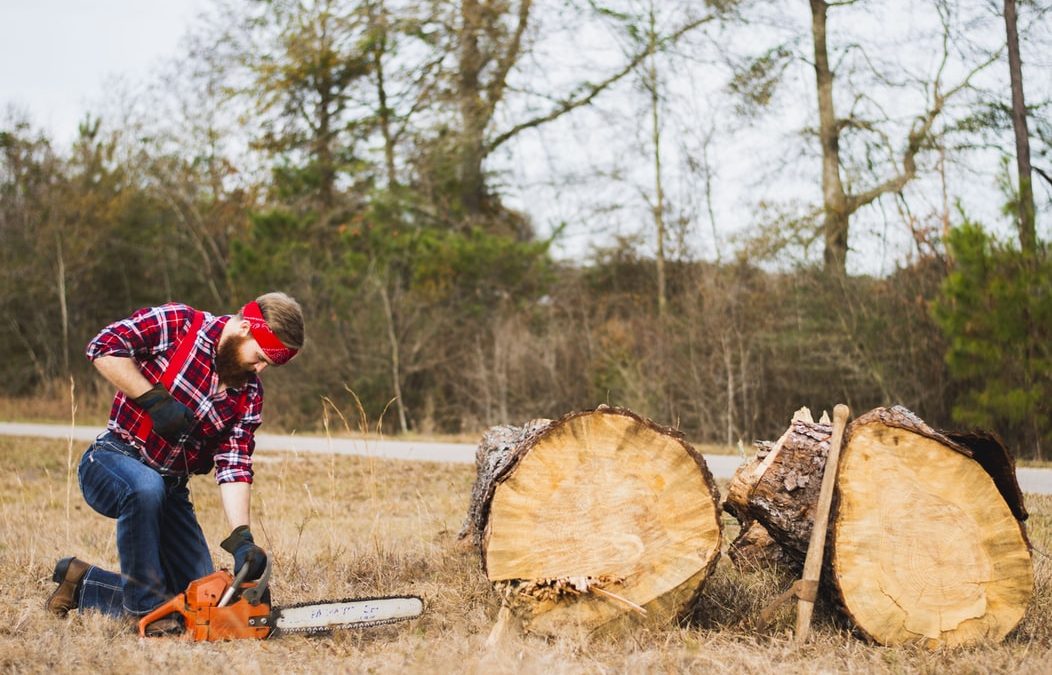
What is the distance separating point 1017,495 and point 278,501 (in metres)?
5.64

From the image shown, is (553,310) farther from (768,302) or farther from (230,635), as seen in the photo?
(230,635)

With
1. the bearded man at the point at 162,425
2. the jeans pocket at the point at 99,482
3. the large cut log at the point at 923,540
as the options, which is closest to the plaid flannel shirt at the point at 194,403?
the bearded man at the point at 162,425

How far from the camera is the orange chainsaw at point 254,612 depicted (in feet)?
11.5

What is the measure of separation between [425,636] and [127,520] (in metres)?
1.32

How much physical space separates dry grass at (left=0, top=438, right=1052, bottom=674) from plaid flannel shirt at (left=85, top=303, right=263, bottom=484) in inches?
27.6

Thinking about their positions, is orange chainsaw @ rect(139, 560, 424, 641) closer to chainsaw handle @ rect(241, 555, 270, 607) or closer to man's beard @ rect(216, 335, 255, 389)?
chainsaw handle @ rect(241, 555, 270, 607)

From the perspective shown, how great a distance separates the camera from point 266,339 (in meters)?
3.72

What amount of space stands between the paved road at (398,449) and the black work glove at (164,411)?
284cm

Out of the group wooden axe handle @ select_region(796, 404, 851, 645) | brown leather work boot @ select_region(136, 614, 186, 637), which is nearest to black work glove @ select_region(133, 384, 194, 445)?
brown leather work boot @ select_region(136, 614, 186, 637)

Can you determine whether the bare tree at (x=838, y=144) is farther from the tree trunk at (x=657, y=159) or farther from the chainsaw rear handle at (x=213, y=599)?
the chainsaw rear handle at (x=213, y=599)

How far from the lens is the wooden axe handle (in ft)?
10.9

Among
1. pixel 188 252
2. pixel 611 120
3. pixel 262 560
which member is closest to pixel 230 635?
pixel 262 560

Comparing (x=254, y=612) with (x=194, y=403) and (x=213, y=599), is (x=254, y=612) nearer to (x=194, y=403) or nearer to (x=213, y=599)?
(x=213, y=599)

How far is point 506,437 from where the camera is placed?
472cm
